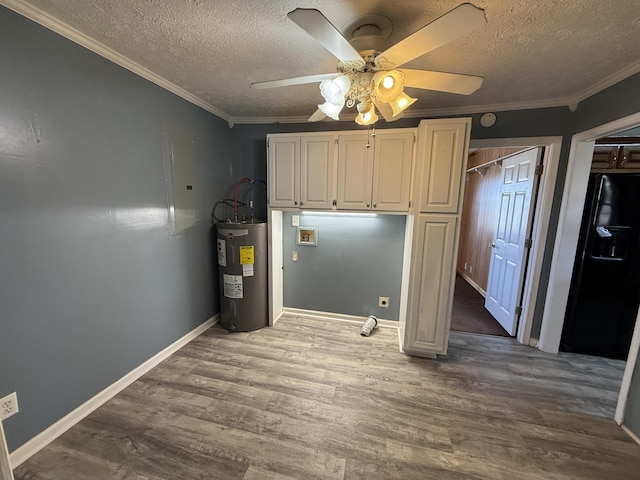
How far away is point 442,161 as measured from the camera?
7.04ft

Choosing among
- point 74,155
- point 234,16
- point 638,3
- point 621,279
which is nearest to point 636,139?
point 621,279

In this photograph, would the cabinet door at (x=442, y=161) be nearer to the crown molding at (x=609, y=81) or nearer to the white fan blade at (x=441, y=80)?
the white fan blade at (x=441, y=80)

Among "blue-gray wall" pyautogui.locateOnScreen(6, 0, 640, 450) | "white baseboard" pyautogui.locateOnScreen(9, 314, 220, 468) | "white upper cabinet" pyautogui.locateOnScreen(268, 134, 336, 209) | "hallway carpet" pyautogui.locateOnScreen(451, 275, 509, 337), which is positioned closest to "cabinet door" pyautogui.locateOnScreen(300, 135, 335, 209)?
"white upper cabinet" pyautogui.locateOnScreen(268, 134, 336, 209)

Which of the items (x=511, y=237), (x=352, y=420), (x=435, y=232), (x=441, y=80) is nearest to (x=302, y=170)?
(x=435, y=232)

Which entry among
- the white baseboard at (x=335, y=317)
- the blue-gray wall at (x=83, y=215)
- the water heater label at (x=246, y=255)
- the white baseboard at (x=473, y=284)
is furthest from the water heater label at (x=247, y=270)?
the white baseboard at (x=473, y=284)

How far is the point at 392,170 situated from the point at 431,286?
114 centimetres

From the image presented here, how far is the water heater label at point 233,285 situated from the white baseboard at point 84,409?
1.97ft

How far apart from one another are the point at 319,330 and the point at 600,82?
326 cm

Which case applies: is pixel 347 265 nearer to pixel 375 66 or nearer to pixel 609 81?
pixel 375 66

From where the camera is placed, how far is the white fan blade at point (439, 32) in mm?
859

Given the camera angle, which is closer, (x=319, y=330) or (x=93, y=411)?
(x=93, y=411)

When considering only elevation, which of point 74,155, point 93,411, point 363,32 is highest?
point 363,32

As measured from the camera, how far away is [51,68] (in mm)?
1447

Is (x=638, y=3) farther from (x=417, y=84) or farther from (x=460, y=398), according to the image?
(x=460, y=398)
